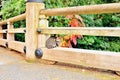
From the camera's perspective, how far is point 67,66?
360 cm

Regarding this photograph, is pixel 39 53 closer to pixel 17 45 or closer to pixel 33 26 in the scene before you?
pixel 33 26

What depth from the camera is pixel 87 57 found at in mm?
3166

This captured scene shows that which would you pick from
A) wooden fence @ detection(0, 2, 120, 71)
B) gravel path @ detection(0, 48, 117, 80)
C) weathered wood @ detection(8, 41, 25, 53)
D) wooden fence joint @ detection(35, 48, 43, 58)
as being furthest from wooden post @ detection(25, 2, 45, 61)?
weathered wood @ detection(8, 41, 25, 53)

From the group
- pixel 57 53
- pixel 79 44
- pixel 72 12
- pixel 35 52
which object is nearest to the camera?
pixel 72 12

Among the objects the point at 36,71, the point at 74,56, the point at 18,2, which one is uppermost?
the point at 18,2

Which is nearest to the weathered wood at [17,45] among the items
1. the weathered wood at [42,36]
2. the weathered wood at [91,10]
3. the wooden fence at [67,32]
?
the wooden fence at [67,32]

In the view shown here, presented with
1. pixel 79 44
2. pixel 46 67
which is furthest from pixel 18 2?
pixel 46 67

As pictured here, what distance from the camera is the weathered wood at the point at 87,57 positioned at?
2923mm

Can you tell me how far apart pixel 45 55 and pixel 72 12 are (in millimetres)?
831

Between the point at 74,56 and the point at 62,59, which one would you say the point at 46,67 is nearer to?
the point at 62,59

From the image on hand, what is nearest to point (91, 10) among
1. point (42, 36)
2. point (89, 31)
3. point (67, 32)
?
point (89, 31)

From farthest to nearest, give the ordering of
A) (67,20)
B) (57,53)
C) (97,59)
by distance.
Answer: (67,20), (57,53), (97,59)

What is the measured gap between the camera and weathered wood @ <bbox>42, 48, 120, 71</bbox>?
292 centimetres

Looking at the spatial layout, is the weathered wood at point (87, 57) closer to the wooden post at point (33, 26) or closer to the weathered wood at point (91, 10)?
the wooden post at point (33, 26)
